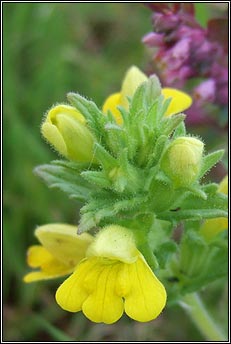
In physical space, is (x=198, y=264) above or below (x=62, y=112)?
below

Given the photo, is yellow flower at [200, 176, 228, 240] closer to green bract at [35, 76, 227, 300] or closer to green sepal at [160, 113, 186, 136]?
green bract at [35, 76, 227, 300]

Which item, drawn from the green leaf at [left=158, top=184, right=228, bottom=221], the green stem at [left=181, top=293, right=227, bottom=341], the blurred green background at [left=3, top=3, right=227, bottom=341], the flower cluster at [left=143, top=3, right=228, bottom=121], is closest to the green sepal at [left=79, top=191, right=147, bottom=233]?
the green leaf at [left=158, top=184, right=228, bottom=221]

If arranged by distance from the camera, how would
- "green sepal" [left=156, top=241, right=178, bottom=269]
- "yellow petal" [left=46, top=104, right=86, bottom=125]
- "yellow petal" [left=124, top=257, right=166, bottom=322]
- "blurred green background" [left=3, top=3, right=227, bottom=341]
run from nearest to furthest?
"yellow petal" [left=124, top=257, right=166, bottom=322] < "yellow petal" [left=46, top=104, right=86, bottom=125] < "green sepal" [left=156, top=241, right=178, bottom=269] < "blurred green background" [left=3, top=3, right=227, bottom=341]

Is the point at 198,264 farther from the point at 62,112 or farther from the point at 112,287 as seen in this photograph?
the point at 62,112

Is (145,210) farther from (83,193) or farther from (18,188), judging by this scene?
(18,188)

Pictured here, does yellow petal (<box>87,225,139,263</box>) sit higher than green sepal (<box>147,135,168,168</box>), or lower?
lower

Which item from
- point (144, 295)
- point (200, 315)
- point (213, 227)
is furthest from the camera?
point (200, 315)

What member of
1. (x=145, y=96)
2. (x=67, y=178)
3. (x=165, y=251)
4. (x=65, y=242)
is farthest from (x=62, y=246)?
(x=145, y=96)
